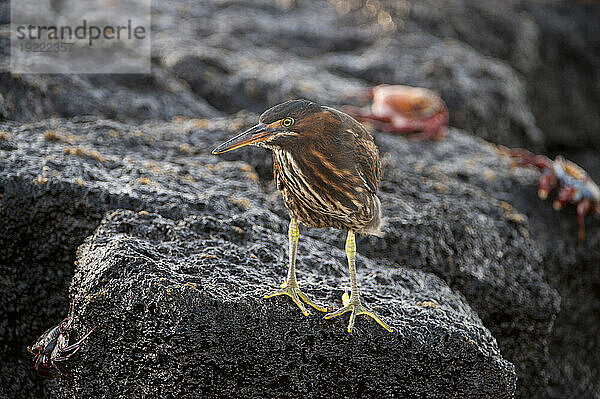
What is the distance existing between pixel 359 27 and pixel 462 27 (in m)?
1.38

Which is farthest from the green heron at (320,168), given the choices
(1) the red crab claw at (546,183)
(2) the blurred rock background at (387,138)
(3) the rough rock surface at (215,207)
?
(1) the red crab claw at (546,183)

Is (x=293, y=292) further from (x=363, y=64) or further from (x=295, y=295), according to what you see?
(x=363, y=64)

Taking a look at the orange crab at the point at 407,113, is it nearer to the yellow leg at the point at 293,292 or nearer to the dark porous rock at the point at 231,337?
the dark porous rock at the point at 231,337

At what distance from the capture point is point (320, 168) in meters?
2.83

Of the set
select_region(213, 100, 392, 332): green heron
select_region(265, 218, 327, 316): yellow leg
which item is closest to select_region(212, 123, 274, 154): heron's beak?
select_region(213, 100, 392, 332): green heron

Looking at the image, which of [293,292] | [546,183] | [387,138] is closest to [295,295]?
[293,292]

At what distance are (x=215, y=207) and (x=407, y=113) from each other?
8.69ft

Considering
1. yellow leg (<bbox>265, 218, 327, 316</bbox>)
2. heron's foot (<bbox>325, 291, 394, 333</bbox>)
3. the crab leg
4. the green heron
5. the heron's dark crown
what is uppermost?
the heron's dark crown

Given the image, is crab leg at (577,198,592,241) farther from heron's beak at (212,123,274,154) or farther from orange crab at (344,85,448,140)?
heron's beak at (212,123,274,154)

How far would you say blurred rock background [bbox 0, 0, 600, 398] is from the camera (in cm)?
356

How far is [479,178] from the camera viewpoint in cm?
496

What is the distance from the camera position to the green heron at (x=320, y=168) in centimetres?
277

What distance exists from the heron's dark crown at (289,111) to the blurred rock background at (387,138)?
1.03 metres

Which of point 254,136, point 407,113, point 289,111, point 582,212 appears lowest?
point 582,212
